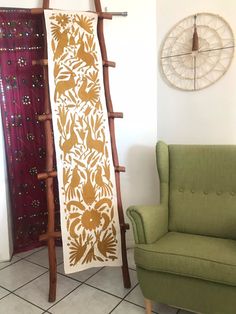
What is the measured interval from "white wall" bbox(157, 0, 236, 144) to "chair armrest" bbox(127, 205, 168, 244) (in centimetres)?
84

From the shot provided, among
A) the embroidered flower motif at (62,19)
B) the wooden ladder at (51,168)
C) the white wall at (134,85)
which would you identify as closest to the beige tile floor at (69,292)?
the wooden ladder at (51,168)

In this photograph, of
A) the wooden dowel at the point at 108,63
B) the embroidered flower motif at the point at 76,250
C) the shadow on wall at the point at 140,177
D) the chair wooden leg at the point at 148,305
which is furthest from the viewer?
the shadow on wall at the point at 140,177

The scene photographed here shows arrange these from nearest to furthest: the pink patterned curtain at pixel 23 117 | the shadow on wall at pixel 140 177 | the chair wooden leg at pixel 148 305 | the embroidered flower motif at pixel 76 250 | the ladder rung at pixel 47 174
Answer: the chair wooden leg at pixel 148 305, the ladder rung at pixel 47 174, the embroidered flower motif at pixel 76 250, the pink patterned curtain at pixel 23 117, the shadow on wall at pixel 140 177

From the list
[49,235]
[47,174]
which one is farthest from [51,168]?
[49,235]

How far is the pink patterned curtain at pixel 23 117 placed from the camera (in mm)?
2086

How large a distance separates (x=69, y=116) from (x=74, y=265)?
1.03 m

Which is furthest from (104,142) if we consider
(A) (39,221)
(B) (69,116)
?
(A) (39,221)

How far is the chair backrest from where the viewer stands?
1814mm

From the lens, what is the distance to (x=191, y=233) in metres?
1.87

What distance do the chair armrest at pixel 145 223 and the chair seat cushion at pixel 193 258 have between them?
43 mm

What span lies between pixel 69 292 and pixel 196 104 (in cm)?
172

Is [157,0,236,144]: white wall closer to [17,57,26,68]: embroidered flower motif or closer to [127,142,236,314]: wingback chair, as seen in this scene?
[127,142,236,314]: wingback chair

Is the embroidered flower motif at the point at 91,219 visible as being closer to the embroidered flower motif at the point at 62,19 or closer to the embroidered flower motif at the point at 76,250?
the embroidered flower motif at the point at 76,250

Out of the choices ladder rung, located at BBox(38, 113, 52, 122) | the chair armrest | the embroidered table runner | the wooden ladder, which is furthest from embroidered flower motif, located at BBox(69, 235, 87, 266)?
ladder rung, located at BBox(38, 113, 52, 122)
